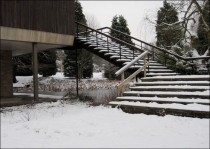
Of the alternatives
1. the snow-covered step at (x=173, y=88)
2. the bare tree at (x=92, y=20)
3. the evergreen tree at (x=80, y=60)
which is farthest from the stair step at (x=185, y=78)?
the bare tree at (x=92, y=20)

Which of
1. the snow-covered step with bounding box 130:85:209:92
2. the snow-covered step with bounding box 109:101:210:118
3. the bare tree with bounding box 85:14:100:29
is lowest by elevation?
the snow-covered step with bounding box 109:101:210:118

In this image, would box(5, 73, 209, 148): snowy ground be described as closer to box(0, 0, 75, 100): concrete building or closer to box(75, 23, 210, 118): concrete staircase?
box(75, 23, 210, 118): concrete staircase

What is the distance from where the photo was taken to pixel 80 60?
35375mm

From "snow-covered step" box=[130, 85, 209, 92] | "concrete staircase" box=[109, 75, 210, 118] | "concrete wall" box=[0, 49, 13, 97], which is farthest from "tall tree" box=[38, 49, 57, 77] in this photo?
"concrete staircase" box=[109, 75, 210, 118]

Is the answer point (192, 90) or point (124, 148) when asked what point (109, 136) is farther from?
point (192, 90)

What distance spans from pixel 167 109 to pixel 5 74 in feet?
39.9

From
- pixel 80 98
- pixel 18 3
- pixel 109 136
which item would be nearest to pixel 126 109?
pixel 109 136

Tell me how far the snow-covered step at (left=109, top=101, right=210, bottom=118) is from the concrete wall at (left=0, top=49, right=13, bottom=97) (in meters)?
9.87

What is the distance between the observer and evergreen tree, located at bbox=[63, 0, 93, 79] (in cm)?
3478

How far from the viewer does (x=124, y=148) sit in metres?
5.99

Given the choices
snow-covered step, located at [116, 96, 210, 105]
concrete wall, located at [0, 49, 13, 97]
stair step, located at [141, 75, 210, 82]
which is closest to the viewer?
snow-covered step, located at [116, 96, 210, 105]

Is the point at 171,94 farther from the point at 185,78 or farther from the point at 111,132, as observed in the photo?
the point at 111,132

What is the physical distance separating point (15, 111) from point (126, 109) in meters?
4.96

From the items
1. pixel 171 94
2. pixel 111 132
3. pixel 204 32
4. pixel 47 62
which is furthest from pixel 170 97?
pixel 47 62
